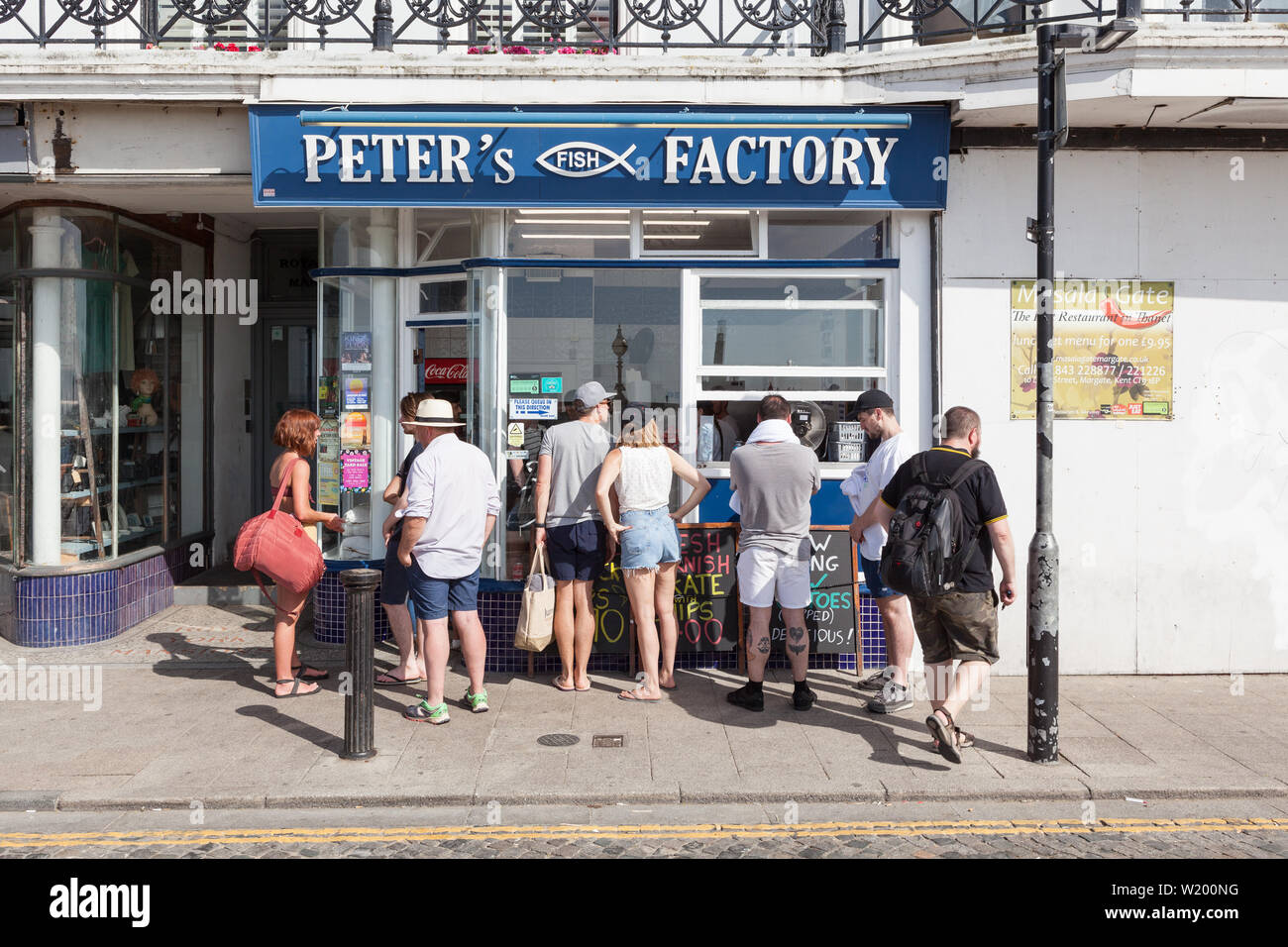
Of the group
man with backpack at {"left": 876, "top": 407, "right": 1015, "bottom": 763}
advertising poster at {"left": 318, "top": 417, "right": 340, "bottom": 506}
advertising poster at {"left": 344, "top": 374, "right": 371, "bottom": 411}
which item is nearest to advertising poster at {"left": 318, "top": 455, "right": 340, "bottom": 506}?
advertising poster at {"left": 318, "top": 417, "right": 340, "bottom": 506}

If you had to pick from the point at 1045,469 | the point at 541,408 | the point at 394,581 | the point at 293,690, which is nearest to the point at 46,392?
the point at 293,690

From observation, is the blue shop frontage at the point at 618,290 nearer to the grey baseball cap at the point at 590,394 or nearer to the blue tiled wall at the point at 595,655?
the blue tiled wall at the point at 595,655

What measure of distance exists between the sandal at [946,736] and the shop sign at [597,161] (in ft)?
12.6

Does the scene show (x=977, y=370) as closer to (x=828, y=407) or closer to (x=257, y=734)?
→ (x=828, y=407)

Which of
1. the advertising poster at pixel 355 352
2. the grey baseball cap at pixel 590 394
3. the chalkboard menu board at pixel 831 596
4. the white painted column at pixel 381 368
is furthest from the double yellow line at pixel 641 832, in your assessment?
the advertising poster at pixel 355 352

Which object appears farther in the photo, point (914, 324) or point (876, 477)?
point (914, 324)

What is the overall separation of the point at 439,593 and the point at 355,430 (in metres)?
2.52

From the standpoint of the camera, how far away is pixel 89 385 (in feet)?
30.0

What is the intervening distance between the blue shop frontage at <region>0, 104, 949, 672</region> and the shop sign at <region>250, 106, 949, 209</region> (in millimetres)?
15

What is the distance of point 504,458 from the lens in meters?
8.27

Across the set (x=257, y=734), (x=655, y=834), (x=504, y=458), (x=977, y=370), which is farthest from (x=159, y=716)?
(x=977, y=370)

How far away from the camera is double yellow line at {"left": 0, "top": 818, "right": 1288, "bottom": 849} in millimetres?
5082

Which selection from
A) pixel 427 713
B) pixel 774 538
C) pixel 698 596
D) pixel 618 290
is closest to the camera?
pixel 427 713

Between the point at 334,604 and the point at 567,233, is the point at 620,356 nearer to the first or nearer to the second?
the point at 567,233
